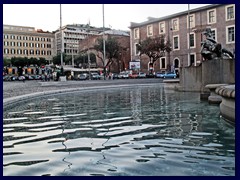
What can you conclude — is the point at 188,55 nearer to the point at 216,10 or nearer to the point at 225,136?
the point at 216,10

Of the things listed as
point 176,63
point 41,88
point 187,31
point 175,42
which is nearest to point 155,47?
point 175,42

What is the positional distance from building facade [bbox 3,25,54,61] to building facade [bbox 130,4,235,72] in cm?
5548

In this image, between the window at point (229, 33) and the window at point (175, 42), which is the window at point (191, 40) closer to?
the window at point (175, 42)

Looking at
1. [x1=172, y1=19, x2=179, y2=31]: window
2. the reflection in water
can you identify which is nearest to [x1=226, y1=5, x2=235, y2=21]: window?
[x1=172, y1=19, x2=179, y2=31]: window

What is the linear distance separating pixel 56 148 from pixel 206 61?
9026mm

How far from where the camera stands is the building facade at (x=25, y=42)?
103562mm

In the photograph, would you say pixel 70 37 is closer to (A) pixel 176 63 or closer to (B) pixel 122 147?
(A) pixel 176 63

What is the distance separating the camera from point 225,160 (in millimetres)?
3807

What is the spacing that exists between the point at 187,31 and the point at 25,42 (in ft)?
231

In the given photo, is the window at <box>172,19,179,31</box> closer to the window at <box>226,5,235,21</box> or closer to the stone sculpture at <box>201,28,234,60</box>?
the window at <box>226,5,235,21</box>

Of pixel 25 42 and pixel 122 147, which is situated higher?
pixel 25 42

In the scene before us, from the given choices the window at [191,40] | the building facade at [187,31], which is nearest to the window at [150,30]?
the building facade at [187,31]

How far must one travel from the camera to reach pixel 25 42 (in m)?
107

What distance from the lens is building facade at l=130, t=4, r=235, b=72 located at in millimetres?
47188
